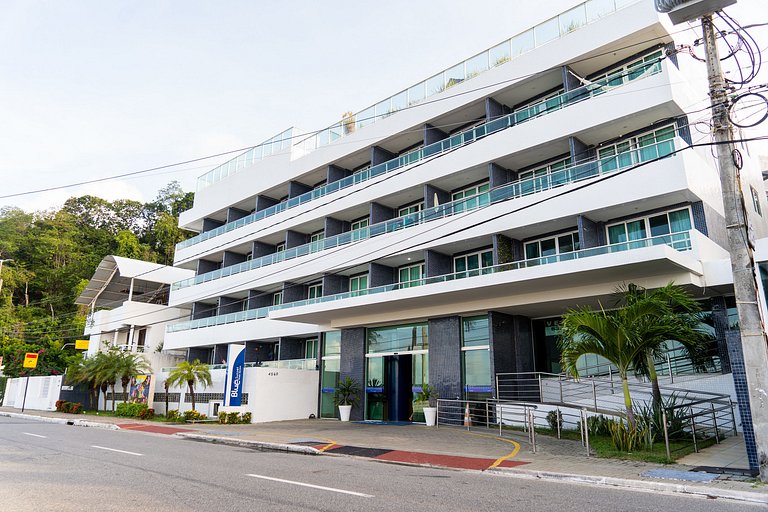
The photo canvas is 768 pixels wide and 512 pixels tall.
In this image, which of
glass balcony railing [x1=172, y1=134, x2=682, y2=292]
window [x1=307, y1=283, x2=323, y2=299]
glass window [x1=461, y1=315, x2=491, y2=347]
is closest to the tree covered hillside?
window [x1=307, y1=283, x2=323, y2=299]

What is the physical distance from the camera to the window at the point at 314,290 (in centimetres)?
3083

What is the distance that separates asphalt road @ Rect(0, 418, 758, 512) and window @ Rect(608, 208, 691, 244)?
1234 cm

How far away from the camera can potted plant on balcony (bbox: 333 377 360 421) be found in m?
24.6

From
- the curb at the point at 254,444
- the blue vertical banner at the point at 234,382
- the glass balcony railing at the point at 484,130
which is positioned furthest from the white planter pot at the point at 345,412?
the glass balcony railing at the point at 484,130

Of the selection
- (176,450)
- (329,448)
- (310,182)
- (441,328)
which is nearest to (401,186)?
(441,328)

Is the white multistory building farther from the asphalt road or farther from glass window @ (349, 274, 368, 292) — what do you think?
the asphalt road

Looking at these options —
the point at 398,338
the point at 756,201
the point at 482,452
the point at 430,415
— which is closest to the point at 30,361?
the point at 398,338

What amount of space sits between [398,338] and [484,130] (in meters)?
10.1

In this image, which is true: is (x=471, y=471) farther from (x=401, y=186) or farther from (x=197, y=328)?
(x=197, y=328)

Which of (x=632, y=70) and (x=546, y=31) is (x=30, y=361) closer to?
(x=546, y=31)

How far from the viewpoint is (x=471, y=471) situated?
1062 centimetres

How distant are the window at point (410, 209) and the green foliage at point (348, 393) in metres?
9.00

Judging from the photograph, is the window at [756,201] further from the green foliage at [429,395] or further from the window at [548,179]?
the green foliage at [429,395]

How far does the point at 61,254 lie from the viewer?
2441 inches
